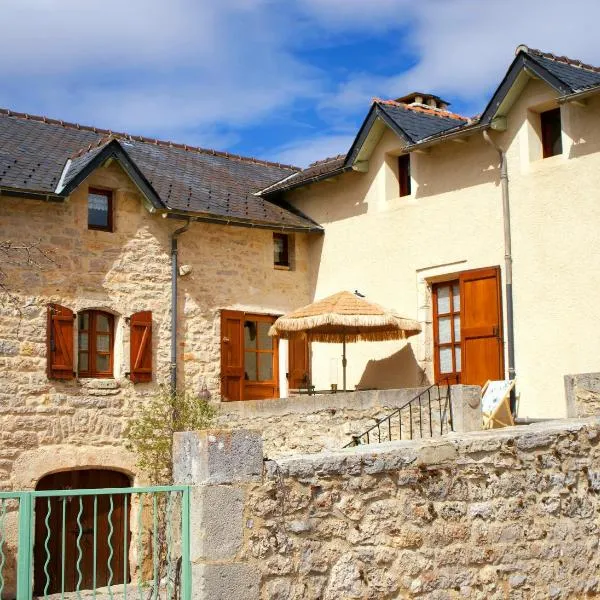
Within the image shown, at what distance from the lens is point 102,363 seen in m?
14.8

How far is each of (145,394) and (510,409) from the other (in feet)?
17.2

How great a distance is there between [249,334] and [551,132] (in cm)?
556

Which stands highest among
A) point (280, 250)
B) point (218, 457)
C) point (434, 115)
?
point (434, 115)

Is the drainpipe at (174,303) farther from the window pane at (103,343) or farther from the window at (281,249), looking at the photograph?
the window at (281,249)

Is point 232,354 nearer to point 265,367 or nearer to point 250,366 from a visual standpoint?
point 250,366

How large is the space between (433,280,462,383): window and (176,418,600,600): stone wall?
7.04 m

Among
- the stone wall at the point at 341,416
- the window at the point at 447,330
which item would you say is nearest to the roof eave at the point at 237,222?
the window at the point at 447,330

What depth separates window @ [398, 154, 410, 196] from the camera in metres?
15.8

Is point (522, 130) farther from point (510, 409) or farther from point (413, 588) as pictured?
point (413, 588)

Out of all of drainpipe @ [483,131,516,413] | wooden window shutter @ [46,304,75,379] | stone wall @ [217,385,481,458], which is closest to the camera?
stone wall @ [217,385,481,458]

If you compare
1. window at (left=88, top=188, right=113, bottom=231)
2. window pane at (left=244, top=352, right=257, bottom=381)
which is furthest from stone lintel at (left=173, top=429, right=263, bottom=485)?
window pane at (left=244, top=352, right=257, bottom=381)

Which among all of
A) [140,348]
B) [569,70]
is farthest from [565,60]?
[140,348]

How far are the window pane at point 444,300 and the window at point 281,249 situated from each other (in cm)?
302

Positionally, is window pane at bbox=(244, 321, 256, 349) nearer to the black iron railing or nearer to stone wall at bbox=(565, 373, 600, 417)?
the black iron railing
